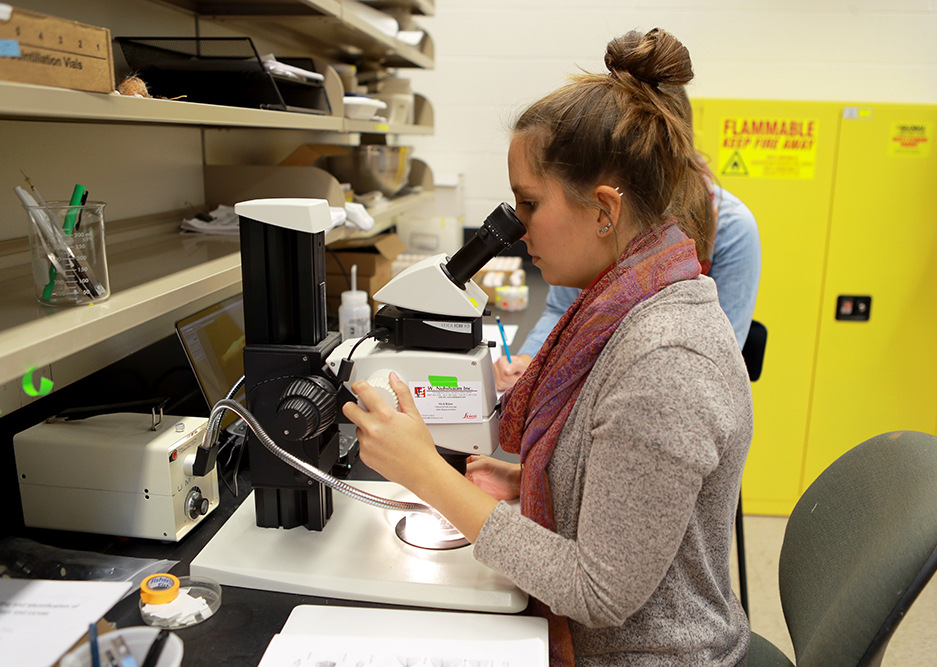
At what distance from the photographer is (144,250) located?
4.56 ft

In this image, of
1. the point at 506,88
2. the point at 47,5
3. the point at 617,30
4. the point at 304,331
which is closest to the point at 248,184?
the point at 47,5

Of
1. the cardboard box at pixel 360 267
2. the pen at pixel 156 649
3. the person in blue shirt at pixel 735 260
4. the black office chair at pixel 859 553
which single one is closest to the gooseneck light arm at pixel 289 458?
the pen at pixel 156 649

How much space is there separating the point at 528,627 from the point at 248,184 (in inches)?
54.8

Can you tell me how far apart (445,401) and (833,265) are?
2.35 m

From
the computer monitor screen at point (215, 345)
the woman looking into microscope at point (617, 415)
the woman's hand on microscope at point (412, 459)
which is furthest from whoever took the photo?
the computer monitor screen at point (215, 345)

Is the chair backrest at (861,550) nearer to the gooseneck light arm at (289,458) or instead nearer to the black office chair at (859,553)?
the black office chair at (859,553)

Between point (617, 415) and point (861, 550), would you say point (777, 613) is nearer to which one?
point (861, 550)

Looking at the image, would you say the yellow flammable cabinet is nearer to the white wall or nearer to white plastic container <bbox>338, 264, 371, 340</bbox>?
the white wall

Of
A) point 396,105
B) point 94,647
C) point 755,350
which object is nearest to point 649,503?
point 94,647

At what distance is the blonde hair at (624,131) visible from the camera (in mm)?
924

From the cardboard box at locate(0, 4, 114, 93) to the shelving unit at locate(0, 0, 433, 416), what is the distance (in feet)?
0.05

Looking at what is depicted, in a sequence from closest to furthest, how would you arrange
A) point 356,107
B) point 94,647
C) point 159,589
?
point 94,647
point 159,589
point 356,107

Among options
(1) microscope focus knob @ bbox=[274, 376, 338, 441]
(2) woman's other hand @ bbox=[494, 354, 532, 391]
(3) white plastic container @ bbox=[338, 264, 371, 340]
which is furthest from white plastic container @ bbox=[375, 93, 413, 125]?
(1) microscope focus knob @ bbox=[274, 376, 338, 441]

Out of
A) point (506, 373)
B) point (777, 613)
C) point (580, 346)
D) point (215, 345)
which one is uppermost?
point (580, 346)
